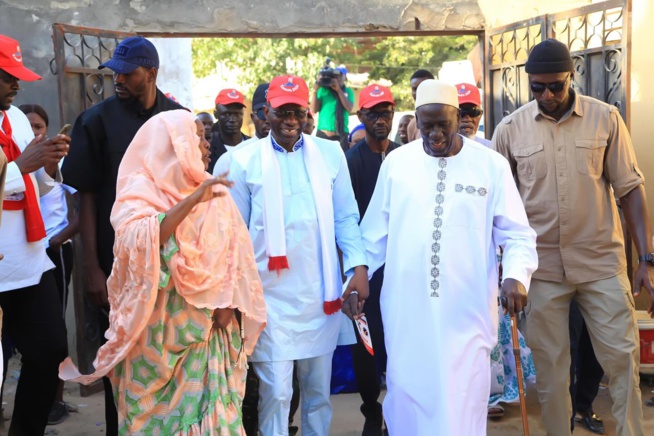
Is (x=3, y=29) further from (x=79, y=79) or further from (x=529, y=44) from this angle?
(x=529, y=44)

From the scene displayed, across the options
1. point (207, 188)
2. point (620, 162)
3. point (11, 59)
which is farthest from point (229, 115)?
point (207, 188)

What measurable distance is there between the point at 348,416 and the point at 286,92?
265cm

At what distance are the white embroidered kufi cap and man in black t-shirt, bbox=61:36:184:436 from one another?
1502mm

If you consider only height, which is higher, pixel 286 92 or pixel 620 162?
pixel 286 92

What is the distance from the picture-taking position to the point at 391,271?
478 centimetres

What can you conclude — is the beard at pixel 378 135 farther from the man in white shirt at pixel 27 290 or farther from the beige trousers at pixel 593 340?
the man in white shirt at pixel 27 290

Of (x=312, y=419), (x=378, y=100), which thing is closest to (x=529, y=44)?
(x=378, y=100)

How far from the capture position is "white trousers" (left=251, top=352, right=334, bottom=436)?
15.7 ft

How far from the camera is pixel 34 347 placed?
4719 millimetres

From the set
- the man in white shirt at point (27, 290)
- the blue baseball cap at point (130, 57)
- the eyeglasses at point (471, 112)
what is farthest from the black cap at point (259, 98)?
the man in white shirt at point (27, 290)

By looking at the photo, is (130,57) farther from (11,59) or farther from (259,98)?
(259,98)

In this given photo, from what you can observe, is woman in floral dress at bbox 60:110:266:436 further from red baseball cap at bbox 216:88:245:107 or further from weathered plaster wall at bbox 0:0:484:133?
red baseball cap at bbox 216:88:245:107

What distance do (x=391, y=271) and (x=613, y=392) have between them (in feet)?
5.06

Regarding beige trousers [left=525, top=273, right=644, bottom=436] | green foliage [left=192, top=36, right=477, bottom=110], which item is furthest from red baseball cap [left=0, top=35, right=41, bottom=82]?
green foliage [left=192, top=36, right=477, bottom=110]
